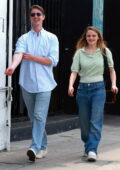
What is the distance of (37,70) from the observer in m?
6.57

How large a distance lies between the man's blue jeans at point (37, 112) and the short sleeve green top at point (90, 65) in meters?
0.52

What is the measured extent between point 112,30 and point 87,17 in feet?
5.59

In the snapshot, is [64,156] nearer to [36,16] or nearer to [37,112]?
[37,112]

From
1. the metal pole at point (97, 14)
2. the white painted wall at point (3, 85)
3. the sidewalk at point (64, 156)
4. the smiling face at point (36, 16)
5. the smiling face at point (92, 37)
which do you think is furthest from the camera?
the metal pole at point (97, 14)

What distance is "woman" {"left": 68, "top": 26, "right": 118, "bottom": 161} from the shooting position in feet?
21.9

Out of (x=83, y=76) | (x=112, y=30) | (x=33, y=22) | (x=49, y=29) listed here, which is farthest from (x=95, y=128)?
(x=112, y=30)

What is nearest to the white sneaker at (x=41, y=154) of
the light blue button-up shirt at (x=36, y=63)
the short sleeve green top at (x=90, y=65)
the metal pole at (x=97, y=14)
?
the light blue button-up shirt at (x=36, y=63)

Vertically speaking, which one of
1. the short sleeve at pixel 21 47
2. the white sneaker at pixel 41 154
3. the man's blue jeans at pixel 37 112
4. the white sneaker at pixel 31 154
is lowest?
the white sneaker at pixel 41 154

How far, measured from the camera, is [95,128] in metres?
6.66

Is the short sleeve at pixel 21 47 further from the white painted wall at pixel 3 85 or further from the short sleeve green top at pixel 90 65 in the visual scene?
the short sleeve green top at pixel 90 65

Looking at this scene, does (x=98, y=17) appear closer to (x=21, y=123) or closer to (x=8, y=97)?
(x=21, y=123)

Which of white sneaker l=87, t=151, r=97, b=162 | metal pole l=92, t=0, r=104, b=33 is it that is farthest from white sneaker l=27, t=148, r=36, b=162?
metal pole l=92, t=0, r=104, b=33

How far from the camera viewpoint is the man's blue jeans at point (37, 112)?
6.48m

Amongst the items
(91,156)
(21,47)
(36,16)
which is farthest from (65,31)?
(91,156)
